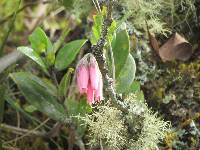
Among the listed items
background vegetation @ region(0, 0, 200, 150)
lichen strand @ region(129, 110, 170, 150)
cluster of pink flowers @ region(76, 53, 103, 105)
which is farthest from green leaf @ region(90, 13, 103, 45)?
lichen strand @ region(129, 110, 170, 150)

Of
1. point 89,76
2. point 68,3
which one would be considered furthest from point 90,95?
point 68,3

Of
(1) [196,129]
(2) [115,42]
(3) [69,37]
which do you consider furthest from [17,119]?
(1) [196,129]

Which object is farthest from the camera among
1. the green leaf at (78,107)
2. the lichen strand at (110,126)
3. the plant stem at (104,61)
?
the green leaf at (78,107)

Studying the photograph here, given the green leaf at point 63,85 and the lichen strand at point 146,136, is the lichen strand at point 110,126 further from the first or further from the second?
the green leaf at point 63,85

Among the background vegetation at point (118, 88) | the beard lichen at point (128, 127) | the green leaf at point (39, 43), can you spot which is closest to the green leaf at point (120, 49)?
the background vegetation at point (118, 88)

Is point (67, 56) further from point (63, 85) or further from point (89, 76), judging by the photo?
point (89, 76)

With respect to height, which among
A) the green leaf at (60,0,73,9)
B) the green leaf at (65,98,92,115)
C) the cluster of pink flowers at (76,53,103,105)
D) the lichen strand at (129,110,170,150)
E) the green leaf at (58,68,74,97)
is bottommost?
the lichen strand at (129,110,170,150)

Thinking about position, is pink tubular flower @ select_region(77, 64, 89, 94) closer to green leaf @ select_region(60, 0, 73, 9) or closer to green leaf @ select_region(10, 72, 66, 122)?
green leaf @ select_region(10, 72, 66, 122)
